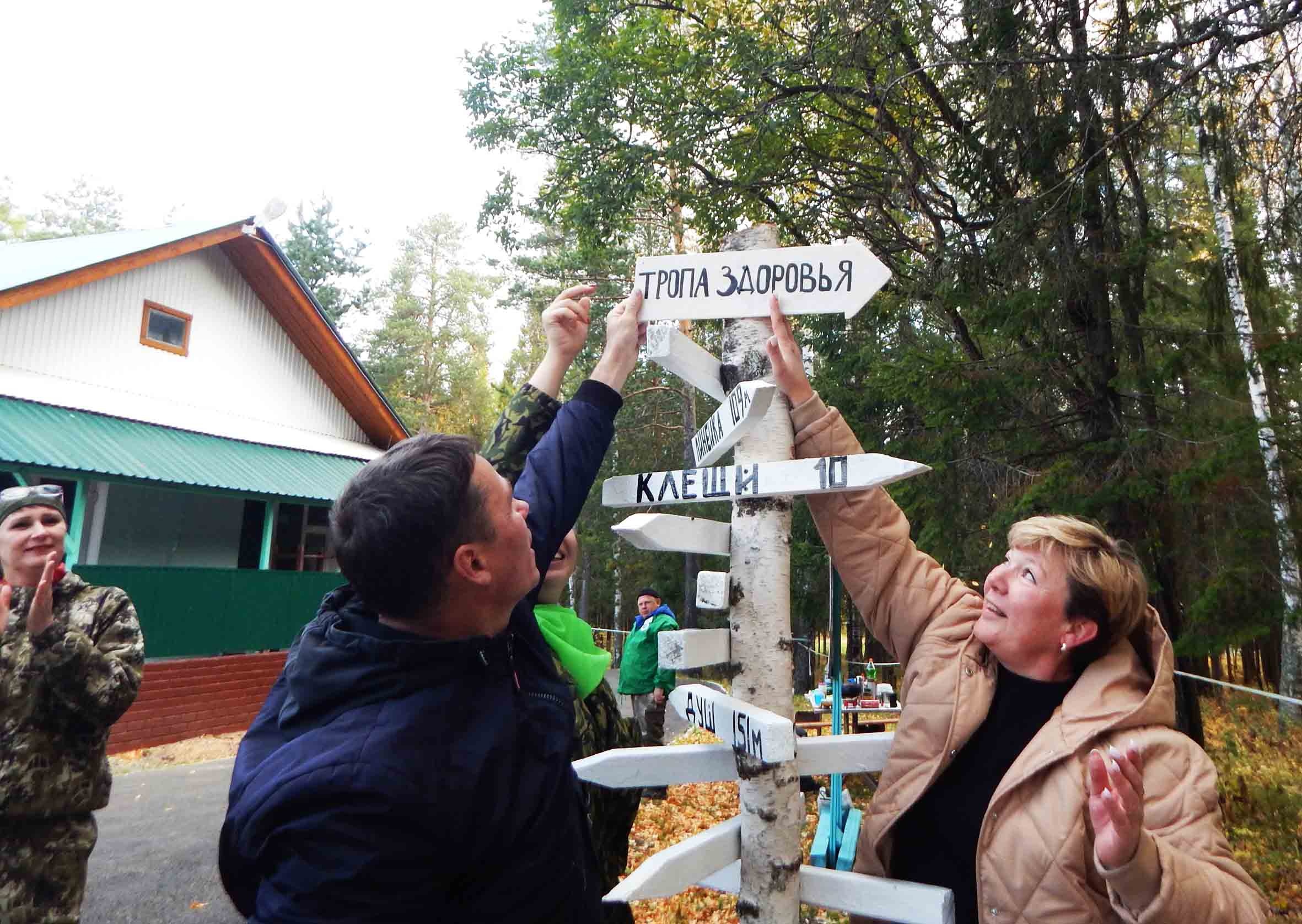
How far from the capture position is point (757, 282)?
2.14 metres

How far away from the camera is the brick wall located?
32.8ft

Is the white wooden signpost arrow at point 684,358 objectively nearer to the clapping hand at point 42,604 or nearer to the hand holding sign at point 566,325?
the hand holding sign at point 566,325

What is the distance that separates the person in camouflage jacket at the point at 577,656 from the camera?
2.04 m

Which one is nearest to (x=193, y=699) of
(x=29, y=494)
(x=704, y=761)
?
(x=29, y=494)

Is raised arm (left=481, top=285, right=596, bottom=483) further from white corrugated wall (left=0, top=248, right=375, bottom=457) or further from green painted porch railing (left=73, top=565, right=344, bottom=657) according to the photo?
white corrugated wall (left=0, top=248, right=375, bottom=457)

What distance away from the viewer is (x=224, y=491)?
10.6 meters

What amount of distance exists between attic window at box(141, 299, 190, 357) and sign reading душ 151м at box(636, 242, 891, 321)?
482 inches

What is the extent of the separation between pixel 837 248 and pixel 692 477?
0.69 metres

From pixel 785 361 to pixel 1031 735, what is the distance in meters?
1.06

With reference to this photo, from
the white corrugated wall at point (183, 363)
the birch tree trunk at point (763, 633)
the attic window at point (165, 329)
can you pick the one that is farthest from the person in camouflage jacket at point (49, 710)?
the attic window at point (165, 329)

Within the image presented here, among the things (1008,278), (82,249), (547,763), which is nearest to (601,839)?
(547,763)

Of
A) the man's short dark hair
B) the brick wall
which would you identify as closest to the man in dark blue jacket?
the man's short dark hair

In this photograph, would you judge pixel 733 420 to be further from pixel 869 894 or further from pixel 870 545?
pixel 869 894

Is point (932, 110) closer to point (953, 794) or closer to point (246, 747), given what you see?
point (953, 794)
